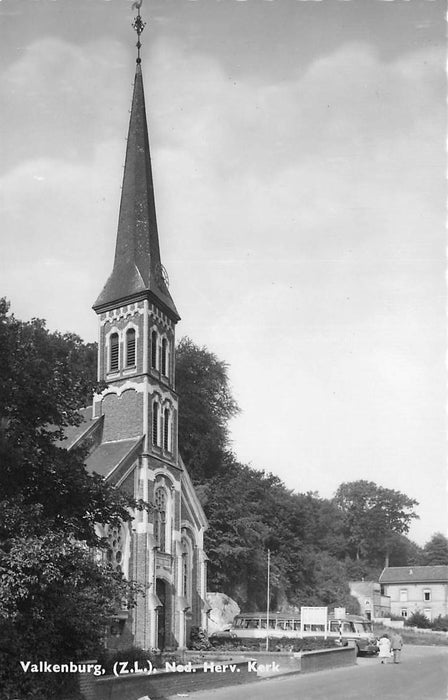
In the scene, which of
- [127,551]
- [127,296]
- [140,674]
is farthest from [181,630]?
[140,674]

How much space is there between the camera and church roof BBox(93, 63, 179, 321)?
38781 mm

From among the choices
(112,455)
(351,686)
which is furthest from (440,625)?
(351,686)

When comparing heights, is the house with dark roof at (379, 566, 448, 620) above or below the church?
below

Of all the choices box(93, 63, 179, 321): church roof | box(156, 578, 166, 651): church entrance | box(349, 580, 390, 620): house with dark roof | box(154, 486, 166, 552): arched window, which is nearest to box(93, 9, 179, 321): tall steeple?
box(93, 63, 179, 321): church roof

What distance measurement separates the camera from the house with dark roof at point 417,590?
72.7 meters

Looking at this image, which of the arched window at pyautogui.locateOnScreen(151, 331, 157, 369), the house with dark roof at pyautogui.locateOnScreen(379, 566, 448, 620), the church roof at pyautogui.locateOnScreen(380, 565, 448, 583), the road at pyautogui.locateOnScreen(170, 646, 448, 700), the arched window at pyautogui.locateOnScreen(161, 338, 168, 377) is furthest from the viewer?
the church roof at pyautogui.locateOnScreen(380, 565, 448, 583)

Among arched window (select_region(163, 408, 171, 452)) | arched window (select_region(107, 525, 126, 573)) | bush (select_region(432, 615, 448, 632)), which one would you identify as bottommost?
bush (select_region(432, 615, 448, 632))

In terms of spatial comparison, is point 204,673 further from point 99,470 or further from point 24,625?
point 99,470

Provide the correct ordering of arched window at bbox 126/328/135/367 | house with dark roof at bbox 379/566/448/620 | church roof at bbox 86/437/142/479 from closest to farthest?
1. church roof at bbox 86/437/142/479
2. arched window at bbox 126/328/135/367
3. house with dark roof at bbox 379/566/448/620

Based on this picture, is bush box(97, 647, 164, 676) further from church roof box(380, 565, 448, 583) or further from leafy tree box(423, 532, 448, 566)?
leafy tree box(423, 532, 448, 566)

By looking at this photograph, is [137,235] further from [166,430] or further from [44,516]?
[44,516]

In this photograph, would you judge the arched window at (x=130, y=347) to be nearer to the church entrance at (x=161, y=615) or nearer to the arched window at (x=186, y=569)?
the arched window at (x=186, y=569)

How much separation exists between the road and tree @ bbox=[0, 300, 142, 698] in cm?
500

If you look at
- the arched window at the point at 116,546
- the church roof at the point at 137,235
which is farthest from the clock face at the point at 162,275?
the arched window at the point at 116,546
